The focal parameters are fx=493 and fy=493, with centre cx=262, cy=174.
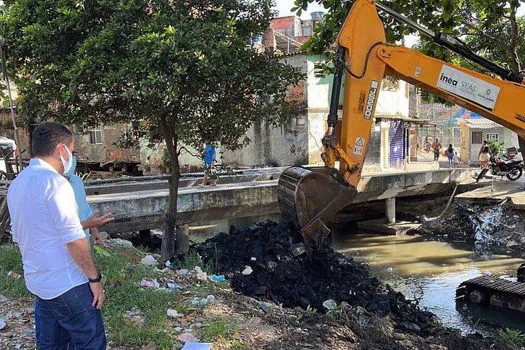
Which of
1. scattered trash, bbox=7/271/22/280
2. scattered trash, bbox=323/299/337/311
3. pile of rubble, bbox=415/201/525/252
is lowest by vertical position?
pile of rubble, bbox=415/201/525/252

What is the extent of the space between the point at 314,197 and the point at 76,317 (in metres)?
3.95

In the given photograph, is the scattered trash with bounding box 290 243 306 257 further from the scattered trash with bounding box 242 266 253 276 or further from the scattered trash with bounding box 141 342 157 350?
the scattered trash with bounding box 141 342 157 350

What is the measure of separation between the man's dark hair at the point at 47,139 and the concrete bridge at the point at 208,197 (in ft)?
24.3

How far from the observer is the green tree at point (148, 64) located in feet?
19.8

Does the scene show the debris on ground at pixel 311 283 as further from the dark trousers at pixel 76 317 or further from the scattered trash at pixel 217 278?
the dark trousers at pixel 76 317

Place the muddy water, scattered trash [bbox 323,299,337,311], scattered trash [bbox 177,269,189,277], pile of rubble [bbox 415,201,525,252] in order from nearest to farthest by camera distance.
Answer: scattered trash [bbox 323,299,337,311]
scattered trash [bbox 177,269,189,277]
the muddy water
pile of rubble [bbox 415,201,525,252]

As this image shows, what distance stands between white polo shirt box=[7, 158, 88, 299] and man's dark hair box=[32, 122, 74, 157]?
0.06 metres

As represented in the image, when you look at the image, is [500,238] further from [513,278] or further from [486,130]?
[486,130]

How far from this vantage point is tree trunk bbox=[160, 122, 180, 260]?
8242 mm

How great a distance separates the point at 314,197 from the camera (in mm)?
6297

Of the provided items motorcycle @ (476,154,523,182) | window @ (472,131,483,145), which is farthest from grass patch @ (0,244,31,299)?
window @ (472,131,483,145)

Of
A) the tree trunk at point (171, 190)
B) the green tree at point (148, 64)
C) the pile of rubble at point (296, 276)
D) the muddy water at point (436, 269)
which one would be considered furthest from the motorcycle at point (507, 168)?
the tree trunk at point (171, 190)

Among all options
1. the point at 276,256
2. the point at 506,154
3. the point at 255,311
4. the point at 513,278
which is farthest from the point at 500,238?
the point at 255,311

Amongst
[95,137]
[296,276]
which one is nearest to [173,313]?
[296,276]
